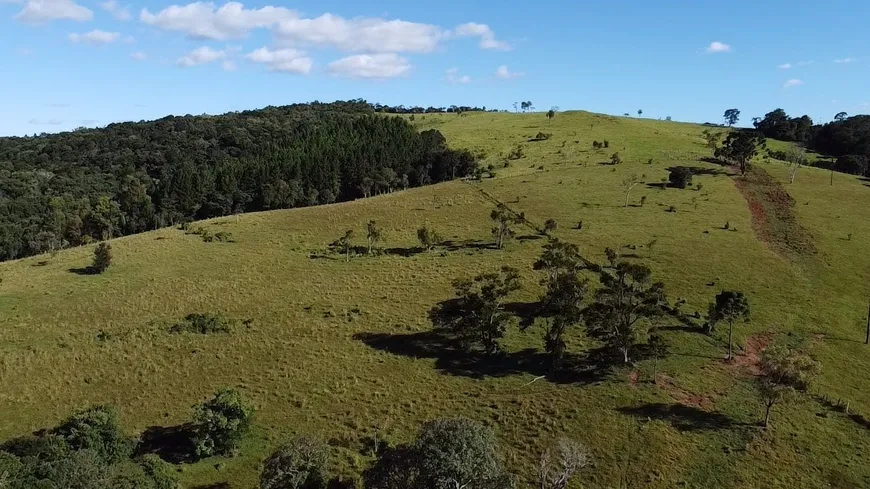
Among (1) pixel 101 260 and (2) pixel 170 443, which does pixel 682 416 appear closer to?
(2) pixel 170 443

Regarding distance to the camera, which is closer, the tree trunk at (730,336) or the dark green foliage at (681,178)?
the tree trunk at (730,336)

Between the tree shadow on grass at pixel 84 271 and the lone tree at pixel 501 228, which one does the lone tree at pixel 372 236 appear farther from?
the tree shadow on grass at pixel 84 271

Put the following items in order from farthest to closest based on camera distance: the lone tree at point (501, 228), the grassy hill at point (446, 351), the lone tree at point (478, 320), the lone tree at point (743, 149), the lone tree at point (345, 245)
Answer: the lone tree at point (743, 149) → the lone tree at point (501, 228) → the lone tree at point (345, 245) → the lone tree at point (478, 320) → the grassy hill at point (446, 351)

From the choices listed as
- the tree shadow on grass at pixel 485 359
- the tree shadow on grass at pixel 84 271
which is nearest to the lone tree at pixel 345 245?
the tree shadow on grass at pixel 485 359

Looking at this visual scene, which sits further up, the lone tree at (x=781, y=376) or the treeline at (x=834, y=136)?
the treeline at (x=834, y=136)

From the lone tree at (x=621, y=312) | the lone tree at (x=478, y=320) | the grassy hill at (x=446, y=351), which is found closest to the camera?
the grassy hill at (x=446, y=351)

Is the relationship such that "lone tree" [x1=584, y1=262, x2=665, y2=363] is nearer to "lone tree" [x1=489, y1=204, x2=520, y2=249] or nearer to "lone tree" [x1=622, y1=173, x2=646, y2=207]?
"lone tree" [x1=489, y1=204, x2=520, y2=249]

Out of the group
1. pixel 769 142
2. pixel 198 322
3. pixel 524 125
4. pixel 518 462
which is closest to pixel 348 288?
pixel 198 322
